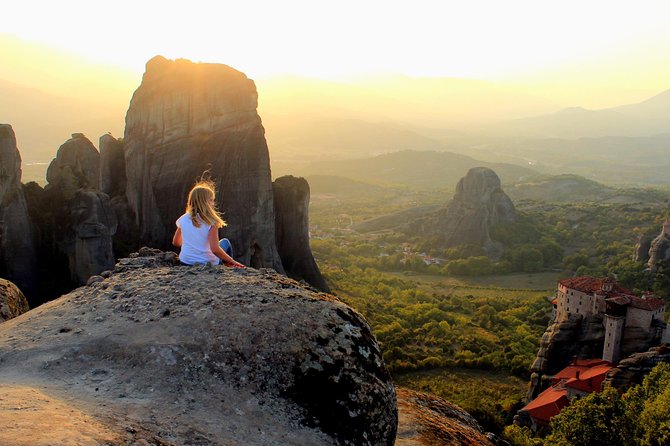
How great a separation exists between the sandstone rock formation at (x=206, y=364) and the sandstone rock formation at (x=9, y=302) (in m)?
3.40

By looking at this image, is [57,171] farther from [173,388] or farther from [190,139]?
[173,388]

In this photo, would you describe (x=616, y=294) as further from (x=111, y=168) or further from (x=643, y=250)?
(x=111, y=168)

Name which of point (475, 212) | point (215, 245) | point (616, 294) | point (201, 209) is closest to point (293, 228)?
point (616, 294)

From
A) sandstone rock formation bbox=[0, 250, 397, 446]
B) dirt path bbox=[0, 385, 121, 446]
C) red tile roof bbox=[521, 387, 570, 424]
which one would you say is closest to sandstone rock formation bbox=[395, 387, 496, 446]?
sandstone rock formation bbox=[0, 250, 397, 446]

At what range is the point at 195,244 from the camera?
10.6m

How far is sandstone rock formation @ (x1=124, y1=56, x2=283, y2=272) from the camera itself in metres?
33.9

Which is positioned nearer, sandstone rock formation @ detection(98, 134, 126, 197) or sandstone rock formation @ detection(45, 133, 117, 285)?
sandstone rock formation @ detection(45, 133, 117, 285)

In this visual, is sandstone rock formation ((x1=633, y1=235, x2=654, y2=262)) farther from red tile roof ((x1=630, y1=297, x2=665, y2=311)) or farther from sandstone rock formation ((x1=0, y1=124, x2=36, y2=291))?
sandstone rock formation ((x1=0, y1=124, x2=36, y2=291))

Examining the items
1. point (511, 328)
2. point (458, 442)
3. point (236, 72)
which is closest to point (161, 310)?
point (458, 442)

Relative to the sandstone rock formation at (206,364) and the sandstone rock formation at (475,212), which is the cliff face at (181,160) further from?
the sandstone rock formation at (475,212)

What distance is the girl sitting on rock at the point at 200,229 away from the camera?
1038 centimetres

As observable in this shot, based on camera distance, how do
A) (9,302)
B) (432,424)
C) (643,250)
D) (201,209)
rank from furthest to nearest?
(643,250), (9,302), (432,424), (201,209)

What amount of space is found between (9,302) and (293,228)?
26.9m

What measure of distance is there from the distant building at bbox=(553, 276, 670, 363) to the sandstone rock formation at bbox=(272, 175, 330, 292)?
16527 millimetres
